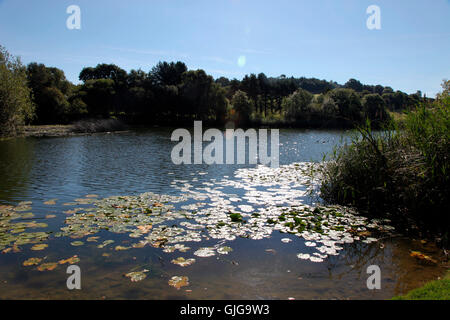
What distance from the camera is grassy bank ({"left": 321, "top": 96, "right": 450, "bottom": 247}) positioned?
7.88 m

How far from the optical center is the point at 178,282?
220 inches

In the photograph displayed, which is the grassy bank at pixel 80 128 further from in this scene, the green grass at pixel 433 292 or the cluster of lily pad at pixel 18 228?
the green grass at pixel 433 292

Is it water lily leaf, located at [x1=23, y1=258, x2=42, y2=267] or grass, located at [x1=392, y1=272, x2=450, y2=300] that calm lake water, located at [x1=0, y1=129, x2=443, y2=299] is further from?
grass, located at [x1=392, y1=272, x2=450, y2=300]

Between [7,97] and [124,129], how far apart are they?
23.3 metres

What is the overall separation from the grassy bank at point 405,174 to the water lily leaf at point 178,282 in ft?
20.2

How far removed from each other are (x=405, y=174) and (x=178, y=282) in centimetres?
670

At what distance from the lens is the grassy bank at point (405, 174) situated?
7883 millimetres

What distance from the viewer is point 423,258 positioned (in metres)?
6.63

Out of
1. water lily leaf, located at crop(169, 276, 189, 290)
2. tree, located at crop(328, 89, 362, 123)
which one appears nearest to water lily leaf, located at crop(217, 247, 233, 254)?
water lily leaf, located at crop(169, 276, 189, 290)

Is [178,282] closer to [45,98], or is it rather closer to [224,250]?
[224,250]

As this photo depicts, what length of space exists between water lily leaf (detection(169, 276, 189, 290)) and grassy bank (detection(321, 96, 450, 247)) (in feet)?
20.2
